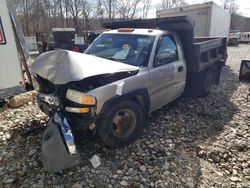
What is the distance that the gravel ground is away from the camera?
2.79m

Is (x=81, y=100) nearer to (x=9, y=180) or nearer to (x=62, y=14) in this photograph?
(x=9, y=180)

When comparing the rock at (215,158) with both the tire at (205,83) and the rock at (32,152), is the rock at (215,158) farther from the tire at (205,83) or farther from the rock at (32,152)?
the rock at (32,152)

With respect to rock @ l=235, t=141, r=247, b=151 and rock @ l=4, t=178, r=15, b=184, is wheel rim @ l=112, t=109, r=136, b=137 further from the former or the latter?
rock @ l=235, t=141, r=247, b=151

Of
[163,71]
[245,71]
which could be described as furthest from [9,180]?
[245,71]

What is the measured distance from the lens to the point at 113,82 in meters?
3.07

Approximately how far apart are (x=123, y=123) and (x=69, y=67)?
121 cm

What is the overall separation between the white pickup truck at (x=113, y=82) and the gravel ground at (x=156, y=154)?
281 mm

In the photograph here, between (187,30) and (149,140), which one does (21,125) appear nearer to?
(149,140)

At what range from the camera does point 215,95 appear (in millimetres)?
6051

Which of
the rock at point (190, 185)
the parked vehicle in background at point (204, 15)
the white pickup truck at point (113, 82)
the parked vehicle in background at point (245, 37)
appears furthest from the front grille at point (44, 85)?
the parked vehicle in background at point (245, 37)

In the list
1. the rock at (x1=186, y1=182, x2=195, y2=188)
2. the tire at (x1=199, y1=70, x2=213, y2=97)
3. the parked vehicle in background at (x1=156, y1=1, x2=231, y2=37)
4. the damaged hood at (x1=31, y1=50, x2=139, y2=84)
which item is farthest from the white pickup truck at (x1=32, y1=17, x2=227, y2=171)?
the parked vehicle in background at (x1=156, y1=1, x2=231, y2=37)

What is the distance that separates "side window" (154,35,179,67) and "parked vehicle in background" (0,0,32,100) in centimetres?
332

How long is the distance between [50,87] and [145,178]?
6.80 ft

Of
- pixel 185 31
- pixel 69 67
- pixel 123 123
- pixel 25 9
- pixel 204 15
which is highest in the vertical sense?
pixel 25 9
